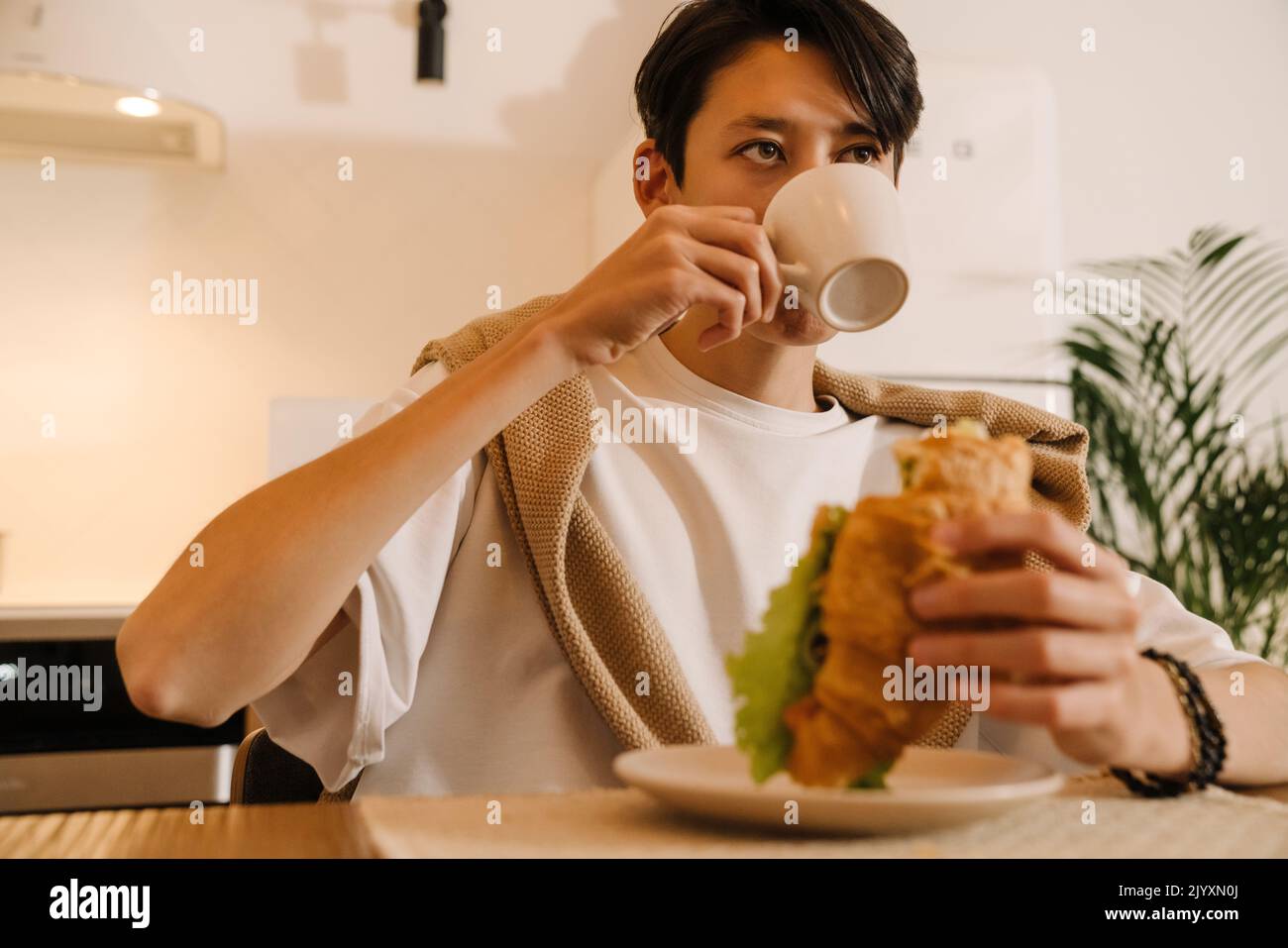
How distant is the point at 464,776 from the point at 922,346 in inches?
65.4

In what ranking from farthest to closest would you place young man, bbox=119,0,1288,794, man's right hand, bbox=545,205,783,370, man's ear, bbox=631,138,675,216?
man's ear, bbox=631,138,675,216
man's right hand, bbox=545,205,783,370
young man, bbox=119,0,1288,794

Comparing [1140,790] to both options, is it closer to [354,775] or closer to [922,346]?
[354,775]

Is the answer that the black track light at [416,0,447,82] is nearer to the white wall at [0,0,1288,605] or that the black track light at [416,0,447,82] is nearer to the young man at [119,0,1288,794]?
the white wall at [0,0,1288,605]

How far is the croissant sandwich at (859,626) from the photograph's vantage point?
0.50 meters

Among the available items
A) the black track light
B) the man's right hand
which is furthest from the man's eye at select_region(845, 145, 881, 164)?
the black track light

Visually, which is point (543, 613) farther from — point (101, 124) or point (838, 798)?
point (101, 124)

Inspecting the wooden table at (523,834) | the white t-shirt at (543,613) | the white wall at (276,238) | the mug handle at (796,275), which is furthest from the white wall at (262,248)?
the wooden table at (523,834)

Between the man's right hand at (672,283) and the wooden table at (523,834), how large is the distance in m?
0.34

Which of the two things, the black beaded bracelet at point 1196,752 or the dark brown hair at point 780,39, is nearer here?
the black beaded bracelet at point 1196,752

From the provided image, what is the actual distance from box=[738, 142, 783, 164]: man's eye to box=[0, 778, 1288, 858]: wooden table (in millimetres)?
742

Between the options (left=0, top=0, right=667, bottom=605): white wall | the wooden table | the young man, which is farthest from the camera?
(left=0, top=0, right=667, bottom=605): white wall

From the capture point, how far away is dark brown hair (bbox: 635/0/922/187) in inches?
46.7

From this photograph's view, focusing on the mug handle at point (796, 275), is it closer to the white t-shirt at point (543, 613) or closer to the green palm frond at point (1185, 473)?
the white t-shirt at point (543, 613)

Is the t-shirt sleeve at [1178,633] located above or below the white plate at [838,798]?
below
